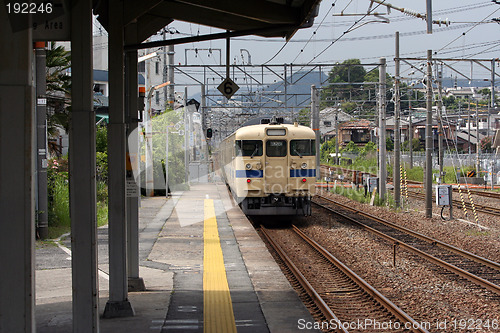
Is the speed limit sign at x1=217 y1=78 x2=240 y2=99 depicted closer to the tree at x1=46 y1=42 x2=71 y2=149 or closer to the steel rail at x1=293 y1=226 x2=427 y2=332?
the tree at x1=46 y1=42 x2=71 y2=149

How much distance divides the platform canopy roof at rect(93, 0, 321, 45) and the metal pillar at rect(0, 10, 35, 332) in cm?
304

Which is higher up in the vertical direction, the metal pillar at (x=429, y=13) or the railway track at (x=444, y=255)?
the metal pillar at (x=429, y=13)

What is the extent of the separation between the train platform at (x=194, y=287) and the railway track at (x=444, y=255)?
293cm

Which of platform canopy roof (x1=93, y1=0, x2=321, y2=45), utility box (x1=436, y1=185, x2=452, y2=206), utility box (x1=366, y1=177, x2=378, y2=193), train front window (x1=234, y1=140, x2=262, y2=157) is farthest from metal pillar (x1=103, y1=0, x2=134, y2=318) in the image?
utility box (x1=366, y1=177, x2=378, y2=193)

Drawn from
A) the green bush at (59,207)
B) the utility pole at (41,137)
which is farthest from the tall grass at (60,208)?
the utility pole at (41,137)

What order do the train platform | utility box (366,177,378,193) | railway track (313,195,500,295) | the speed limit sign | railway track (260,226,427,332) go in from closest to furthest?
1. the train platform
2. railway track (260,226,427,332)
3. railway track (313,195,500,295)
4. the speed limit sign
5. utility box (366,177,378,193)

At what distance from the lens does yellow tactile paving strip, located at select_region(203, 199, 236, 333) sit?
20.9ft

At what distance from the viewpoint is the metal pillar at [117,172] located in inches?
249

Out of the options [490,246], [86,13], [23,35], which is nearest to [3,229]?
[23,35]

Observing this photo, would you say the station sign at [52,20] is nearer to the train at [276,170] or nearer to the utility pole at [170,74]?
the train at [276,170]

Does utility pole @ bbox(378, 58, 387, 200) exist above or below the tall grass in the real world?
above

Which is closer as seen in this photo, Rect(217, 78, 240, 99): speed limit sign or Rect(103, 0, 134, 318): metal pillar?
Rect(103, 0, 134, 318): metal pillar

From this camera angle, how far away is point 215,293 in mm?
7871

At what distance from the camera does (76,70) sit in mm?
4973
